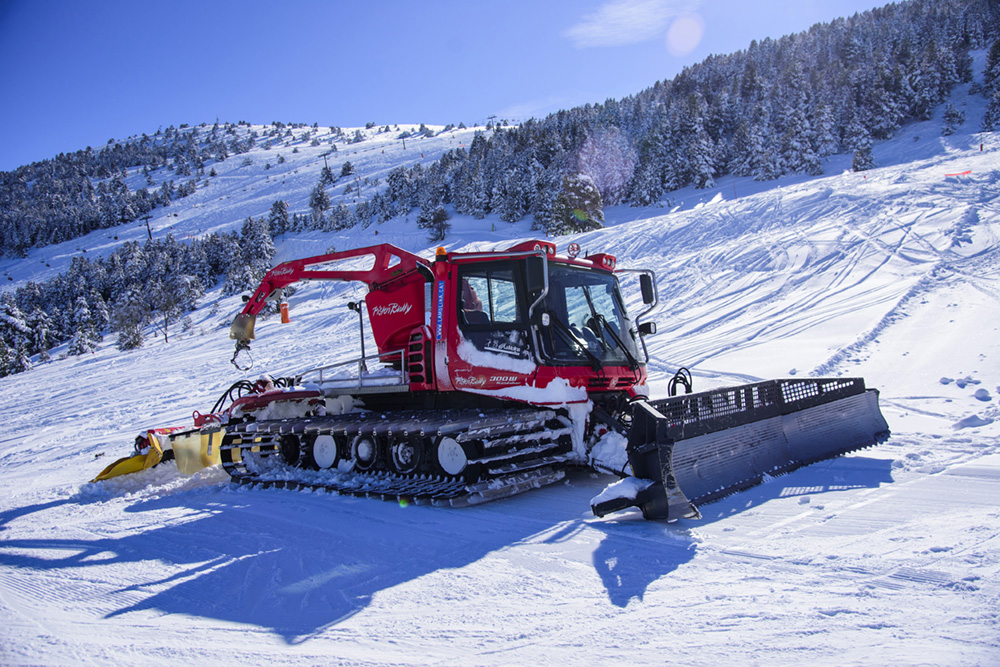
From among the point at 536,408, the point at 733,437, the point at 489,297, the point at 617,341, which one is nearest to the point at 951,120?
the point at 617,341

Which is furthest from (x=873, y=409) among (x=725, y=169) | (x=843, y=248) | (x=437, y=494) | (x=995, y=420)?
(x=725, y=169)

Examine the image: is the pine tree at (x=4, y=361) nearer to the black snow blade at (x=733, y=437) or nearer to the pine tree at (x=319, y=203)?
the pine tree at (x=319, y=203)

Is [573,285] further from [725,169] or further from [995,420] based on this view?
[725,169]

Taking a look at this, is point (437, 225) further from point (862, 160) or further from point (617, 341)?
point (617, 341)

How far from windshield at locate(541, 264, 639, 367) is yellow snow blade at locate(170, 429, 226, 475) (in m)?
5.15

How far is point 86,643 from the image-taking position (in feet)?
10.2

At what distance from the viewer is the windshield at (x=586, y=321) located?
5879 mm

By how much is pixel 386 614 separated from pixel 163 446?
6.51 m

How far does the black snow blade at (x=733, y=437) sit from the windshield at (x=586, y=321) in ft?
4.43

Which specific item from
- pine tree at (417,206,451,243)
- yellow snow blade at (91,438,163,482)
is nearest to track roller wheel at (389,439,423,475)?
yellow snow blade at (91,438,163,482)

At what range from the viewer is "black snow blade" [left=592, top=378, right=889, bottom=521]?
4281mm

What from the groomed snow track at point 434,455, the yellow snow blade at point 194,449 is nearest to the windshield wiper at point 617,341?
the groomed snow track at point 434,455

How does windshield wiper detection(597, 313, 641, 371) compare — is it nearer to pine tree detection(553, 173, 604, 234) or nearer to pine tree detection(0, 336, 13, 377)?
pine tree detection(553, 173, 604, 234)

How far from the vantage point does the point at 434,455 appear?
5.96 metres
